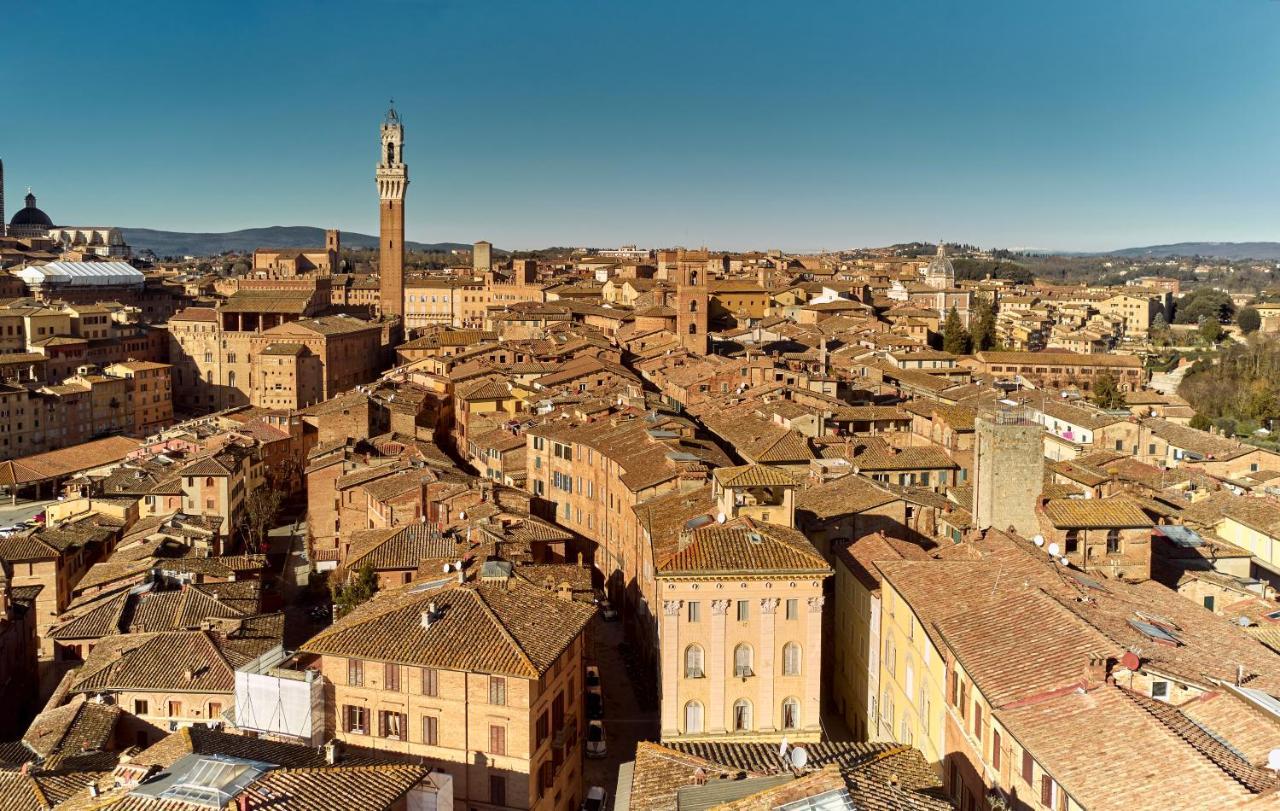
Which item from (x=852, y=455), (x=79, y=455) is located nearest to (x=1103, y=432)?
(x=852, y=455)

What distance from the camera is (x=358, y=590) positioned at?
25266 millimetres

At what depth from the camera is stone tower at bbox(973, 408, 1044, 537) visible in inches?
997

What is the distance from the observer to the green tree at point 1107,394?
188 ft

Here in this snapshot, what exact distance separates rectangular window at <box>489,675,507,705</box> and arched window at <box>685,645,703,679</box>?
3.45m

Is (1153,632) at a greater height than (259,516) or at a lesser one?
greater

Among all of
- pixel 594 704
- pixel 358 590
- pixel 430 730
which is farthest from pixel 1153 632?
pixel 358 590

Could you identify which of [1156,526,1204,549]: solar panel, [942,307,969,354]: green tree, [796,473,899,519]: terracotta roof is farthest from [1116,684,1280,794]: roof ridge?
[942,307,969,354]: green tree

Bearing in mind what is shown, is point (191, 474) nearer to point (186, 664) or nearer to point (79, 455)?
point (186, 664)

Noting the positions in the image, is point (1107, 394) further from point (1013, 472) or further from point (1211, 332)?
point (1211, 332)

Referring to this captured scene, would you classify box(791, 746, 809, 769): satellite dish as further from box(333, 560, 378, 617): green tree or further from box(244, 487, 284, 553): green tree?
box(244, 487, 284, 553): green tree

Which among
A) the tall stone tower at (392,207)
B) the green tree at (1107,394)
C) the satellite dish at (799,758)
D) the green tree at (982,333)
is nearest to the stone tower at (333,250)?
the tall stone tower at (392,207)

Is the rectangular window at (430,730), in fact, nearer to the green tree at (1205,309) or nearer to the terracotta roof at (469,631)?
the terracotta roof at (469,631)

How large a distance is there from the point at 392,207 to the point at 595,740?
244 ft

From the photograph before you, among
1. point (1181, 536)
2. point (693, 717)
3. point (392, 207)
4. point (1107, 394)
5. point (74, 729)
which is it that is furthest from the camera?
point (392, 207)
